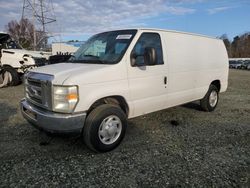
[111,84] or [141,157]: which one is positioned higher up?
[111,84]

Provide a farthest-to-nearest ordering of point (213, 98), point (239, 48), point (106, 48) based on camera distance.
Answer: point (239, 48), point (213, 98), point (106, 48)

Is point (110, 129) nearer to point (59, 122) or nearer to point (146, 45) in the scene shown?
point (59, 122)

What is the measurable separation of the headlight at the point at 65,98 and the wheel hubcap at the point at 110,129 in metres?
0.65

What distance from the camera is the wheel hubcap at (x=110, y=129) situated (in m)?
4.21

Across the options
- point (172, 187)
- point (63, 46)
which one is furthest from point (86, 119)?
point (63, 46)

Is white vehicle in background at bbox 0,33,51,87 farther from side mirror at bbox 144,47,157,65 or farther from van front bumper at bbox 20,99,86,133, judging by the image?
side mirror at bbox 144,47,157,65

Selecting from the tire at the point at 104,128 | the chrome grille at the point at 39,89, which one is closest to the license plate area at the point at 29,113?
the chrome grille at the point at 39,89

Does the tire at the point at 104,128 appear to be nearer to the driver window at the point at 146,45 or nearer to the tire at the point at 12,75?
the driver window at the point at 146,45

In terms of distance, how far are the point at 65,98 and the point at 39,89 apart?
0.64 meters

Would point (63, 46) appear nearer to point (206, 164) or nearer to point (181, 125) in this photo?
point (181, 125)

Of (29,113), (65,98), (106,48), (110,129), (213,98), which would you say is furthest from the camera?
(213,98)

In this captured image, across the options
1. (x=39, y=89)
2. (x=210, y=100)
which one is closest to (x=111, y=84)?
(x=39, y=89)

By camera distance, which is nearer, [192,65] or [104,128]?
[104,128]

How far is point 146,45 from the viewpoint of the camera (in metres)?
4.91
